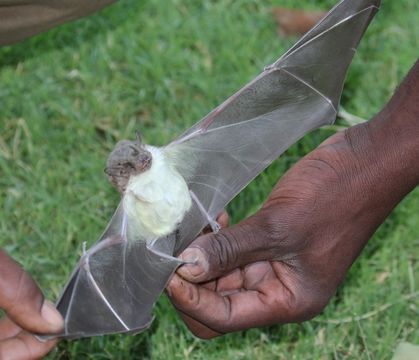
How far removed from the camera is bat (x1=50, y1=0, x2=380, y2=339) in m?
2.73

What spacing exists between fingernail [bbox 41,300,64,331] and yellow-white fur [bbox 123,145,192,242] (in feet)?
1.19

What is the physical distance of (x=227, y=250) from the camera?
280 centimetres

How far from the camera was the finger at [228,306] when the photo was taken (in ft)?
9.12

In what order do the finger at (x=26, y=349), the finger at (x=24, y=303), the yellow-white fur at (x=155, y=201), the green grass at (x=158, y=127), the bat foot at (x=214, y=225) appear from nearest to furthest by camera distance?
1. the finger at (x=24, y=303)
2. the finger at (x=26, y=349)
3. the yellow-white fur at (x=155, y=201)
4. the bat foot at (x=214, y=225)
5. the green grass at (x=158, y=127)

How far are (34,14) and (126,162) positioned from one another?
110cm

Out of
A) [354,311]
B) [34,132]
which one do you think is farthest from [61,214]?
[354,311]

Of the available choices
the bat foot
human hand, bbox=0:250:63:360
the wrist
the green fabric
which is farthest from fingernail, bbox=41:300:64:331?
the green fabric

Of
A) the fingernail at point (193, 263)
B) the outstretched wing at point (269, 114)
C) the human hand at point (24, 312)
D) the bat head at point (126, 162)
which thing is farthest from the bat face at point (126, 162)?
the human hand at point (24, 312)

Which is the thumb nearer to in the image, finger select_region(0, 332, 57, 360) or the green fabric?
finger select_region(0, 332, 57, 360)

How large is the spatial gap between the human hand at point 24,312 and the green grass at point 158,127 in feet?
2.03

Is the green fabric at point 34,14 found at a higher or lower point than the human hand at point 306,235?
higher

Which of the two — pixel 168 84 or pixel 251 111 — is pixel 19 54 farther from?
pixel 251 111

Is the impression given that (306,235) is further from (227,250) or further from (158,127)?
(158,127)

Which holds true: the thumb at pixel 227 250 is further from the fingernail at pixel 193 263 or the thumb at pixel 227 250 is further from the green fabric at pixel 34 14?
the green fabric at pixel 34 14
